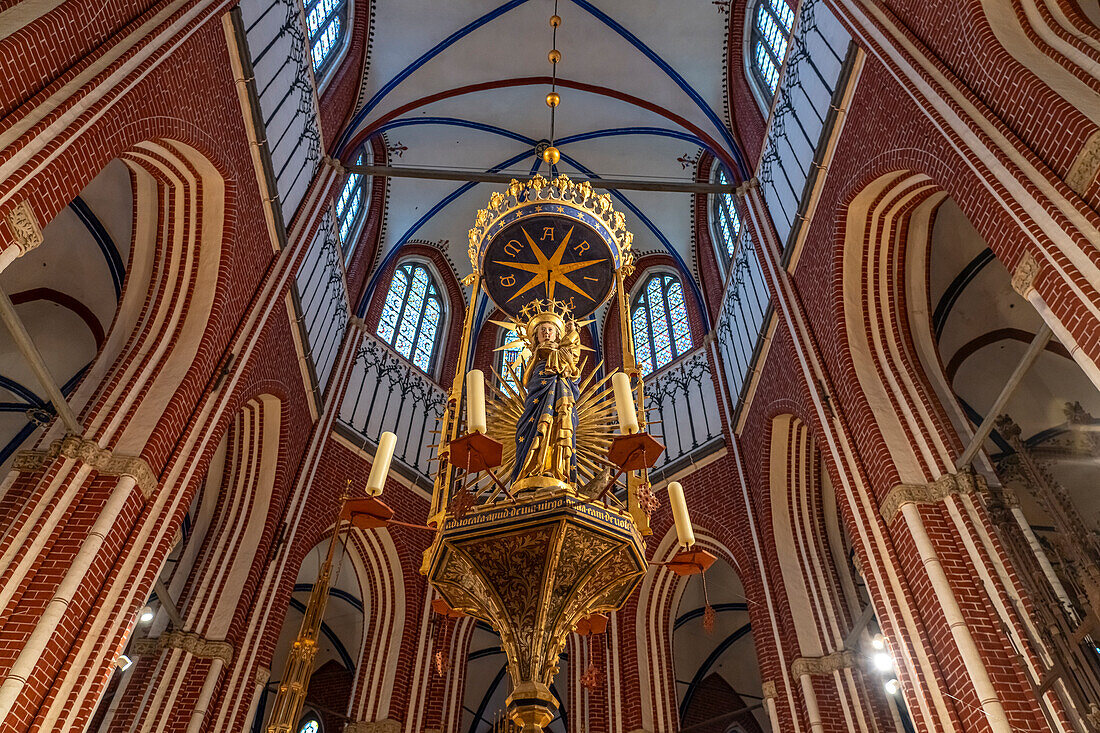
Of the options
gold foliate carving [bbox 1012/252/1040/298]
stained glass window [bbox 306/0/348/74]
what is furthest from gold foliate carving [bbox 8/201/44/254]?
gold foliate carving [bbox 1012/252/1040/298]

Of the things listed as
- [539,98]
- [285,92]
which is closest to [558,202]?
[285,92]

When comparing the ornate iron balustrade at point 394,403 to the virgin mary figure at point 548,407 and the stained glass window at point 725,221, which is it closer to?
the stained glass window at point 725,221

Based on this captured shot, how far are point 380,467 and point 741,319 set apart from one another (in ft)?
28.7

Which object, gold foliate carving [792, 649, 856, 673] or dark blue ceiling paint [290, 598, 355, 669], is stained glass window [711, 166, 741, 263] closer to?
gold foliate carving [792, 649, 856, 673]

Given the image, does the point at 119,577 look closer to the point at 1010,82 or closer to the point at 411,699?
the point at 411,699

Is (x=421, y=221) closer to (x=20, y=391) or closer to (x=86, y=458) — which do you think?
(x=20, y=391)

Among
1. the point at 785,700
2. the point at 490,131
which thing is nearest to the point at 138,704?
the point at 785,700

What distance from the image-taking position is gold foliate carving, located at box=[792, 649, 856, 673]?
30.2 feet

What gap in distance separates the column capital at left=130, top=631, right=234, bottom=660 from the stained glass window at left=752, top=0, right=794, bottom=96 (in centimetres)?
1080

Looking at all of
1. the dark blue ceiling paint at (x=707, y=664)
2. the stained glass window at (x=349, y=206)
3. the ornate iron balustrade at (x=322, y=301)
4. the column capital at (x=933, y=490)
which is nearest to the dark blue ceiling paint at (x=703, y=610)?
the dark blue ceiling paint at (x=707, y=664)

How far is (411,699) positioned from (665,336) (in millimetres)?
8113

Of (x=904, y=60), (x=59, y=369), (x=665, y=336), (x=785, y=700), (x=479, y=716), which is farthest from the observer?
(x=479, y=716)

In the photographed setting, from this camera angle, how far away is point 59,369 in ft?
35.8

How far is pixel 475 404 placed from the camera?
475 centimetres
